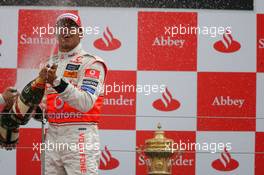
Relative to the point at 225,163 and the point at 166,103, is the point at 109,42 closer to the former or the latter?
the point at 166,103

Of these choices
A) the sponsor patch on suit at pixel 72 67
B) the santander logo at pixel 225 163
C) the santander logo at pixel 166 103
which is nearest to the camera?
the sponsor patch on suit at pixel 72 67

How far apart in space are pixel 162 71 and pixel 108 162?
535 millimetres

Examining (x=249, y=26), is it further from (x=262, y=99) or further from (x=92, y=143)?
(x=92, y=143)

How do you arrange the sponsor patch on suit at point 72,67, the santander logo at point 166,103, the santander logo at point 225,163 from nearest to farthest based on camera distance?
1. the sponsor patch on suit at point 72,67
2. the santander logo at point 225,163
3. the santander logo at point 166,103

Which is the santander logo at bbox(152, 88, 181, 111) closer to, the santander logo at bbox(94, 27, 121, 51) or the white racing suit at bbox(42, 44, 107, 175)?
the santander logo at bbox(94, 27, 121, 51)

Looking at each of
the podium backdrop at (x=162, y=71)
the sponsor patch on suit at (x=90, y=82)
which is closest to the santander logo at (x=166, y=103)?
the podium backdrop at (x=162, y=71)

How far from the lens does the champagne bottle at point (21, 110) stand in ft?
11.2

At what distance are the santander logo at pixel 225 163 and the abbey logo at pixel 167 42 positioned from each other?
60cm

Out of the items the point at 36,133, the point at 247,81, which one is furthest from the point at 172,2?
the point at 36,133

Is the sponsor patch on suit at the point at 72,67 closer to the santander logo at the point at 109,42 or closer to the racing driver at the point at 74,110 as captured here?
the racing driver at the point at 74,110

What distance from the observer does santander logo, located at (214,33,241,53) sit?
174 inches

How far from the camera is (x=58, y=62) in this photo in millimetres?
3549
